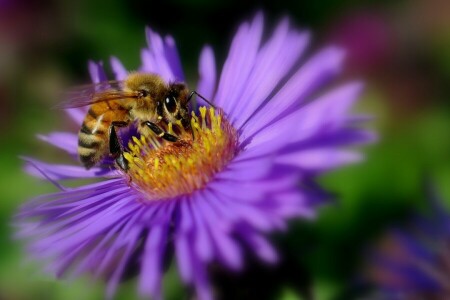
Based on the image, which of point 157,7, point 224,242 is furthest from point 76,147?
point 157,7

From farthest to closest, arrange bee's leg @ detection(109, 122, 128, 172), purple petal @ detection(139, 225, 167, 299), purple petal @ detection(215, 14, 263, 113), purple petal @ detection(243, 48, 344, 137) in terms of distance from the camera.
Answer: bee's leg @ detection(109, 122, 128, 172), purple petal @ detection(215, 14, 263, 113), purple petal @ detection(243, 48, 344, 137), purple petal @ detection(139, 225, 167, 299)

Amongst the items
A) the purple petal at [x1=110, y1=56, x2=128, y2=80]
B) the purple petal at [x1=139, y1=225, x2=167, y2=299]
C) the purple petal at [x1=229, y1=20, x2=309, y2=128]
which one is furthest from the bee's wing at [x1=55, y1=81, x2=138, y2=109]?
the purple petal at [x1=139, y1=225, x2=167, y2=299]

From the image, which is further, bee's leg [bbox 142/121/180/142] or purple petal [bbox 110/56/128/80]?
purple petal [bbox 110/56/128/80]

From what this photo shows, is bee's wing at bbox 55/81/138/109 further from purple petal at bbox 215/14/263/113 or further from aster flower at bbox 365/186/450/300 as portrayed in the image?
aster flower at bbox 365/186/450/300

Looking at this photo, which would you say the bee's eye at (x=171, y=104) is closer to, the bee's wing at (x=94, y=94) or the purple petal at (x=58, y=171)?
the bee's wing at (x=94, y=94)

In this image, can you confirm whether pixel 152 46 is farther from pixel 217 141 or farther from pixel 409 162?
pixel 409 162

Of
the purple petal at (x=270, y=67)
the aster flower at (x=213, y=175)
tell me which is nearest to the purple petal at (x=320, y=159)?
the aster flower at (x=213, y=175)

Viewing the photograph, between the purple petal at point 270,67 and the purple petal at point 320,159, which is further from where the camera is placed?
the purple petal at point 270,67
